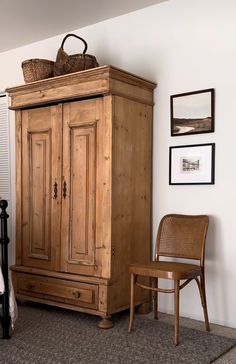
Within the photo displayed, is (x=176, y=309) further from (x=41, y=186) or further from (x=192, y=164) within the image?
(x=41, y=186)

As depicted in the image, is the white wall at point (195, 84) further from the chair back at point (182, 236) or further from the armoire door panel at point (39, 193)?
the armoire door panel at point (39, 193)

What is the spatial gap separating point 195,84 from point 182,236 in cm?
119

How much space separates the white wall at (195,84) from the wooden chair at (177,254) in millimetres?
148

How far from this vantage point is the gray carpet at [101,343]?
2.56 m

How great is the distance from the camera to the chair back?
→ 3147 mm

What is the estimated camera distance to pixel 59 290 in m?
3.39

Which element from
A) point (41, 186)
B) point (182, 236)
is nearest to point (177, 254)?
point (182, 236)

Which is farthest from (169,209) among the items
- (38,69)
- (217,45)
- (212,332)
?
(38,69)

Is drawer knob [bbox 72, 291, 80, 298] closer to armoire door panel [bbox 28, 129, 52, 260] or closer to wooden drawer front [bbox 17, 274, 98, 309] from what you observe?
wooden drawer front [bbox 17, 274, 98, 309]

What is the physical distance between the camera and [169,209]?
351 centimetres

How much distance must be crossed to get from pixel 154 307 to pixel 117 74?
180cm

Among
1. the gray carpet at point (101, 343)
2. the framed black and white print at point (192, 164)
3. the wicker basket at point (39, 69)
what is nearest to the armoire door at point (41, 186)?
the wicker basket at point (39, 69)

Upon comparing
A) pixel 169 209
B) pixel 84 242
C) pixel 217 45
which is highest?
pixel 217 45

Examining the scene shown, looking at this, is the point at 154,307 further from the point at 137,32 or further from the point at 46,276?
the point at 137,32
